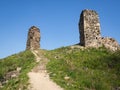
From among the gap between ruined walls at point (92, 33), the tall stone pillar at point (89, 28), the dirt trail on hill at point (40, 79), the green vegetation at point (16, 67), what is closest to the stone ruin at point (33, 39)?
the green vegetation at point (16, 67)

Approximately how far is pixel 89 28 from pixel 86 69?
10105 mm

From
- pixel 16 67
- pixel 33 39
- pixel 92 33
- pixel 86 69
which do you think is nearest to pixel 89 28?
pixel 92 33

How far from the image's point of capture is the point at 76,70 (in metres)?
22.0

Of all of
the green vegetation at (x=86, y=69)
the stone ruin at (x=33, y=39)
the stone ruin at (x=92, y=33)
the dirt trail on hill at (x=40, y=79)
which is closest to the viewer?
the dirt trail on hill at (x=40, y=79)

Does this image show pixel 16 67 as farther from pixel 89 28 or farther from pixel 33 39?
pixel 89 28

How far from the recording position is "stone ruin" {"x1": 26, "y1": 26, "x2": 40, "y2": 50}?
1428 inches

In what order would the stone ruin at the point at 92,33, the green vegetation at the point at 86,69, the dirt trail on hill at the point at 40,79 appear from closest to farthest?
the dirt trail on hill at the point at 40,79, the green vegetation at the point at 86,69, the stone ruin at the point at 92,33

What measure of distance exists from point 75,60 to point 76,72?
5.04m

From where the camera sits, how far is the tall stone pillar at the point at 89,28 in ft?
103

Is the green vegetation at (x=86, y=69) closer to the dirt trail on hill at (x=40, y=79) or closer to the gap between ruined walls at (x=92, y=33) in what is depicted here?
the dirt trail on hill at (x=40, y=79)

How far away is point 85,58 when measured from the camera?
26859 mm

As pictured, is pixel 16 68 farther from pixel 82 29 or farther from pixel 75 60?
pixel 82 29

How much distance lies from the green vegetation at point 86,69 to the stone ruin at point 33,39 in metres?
6.47

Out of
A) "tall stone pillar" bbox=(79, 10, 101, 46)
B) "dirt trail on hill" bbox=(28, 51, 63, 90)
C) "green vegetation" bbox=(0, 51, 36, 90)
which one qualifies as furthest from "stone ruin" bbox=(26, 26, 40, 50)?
"dirt trail on hill" bbox=(28, 51, 63, 90)
